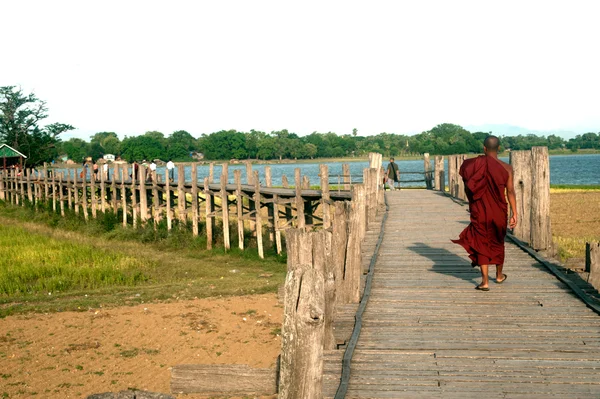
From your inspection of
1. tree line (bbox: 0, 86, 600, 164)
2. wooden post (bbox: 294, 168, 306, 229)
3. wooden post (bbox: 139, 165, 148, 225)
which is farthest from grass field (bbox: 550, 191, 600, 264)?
tree line (bbox: 0, 86, 600, 164)

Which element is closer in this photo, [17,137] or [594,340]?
[594,340]

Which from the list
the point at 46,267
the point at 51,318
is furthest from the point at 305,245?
the point at 46,267

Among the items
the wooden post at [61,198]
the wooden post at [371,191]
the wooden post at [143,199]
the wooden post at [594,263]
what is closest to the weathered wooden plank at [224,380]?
the wooden post at [594,263]

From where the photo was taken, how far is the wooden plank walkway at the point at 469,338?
16.0 ft

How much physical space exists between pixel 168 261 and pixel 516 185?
9975mm

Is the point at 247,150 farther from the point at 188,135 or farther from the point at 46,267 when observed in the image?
the point at 46,267

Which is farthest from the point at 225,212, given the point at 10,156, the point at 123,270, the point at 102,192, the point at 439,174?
the point at 10,156

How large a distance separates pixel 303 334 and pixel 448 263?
602cm

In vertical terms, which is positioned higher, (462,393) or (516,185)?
(516,185)

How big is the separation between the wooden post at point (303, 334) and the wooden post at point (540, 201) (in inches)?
258

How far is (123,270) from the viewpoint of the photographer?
15.8 meters

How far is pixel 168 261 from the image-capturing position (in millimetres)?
17641

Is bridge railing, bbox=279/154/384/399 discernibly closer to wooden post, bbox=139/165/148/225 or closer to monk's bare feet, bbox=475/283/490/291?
monk's bare feet, bbox=475/283/490/291

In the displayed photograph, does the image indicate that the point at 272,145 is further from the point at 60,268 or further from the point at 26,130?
the point at 60,268
